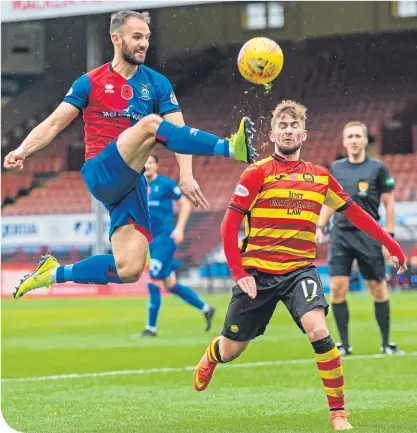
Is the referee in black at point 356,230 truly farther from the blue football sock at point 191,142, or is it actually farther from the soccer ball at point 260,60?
the blue football sock at point 191,142

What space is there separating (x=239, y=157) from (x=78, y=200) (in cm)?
1873

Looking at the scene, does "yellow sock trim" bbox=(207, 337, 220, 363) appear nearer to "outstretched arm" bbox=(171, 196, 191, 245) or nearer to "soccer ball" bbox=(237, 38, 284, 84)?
"soccer ball" bbox=(237, 38, 284, 84)

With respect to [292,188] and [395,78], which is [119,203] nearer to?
[292,188]

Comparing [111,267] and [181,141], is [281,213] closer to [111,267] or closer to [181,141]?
[181,141]

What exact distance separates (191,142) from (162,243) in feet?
18.3

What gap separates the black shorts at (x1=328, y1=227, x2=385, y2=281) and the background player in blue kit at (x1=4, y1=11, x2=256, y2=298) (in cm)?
305

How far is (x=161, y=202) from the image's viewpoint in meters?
10.8

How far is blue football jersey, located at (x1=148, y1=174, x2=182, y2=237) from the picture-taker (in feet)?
35.1

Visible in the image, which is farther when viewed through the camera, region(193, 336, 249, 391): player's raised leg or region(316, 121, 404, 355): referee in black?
region(316, 121, 404, 355): referee in black

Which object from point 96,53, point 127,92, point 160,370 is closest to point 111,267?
point 127,92

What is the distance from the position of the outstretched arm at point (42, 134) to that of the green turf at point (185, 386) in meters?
1.49

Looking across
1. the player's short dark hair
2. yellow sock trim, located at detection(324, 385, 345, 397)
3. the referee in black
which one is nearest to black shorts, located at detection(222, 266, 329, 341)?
yellow sock trim, located at detection(324, 385, 345, 397)

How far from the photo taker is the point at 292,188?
5.43 metres

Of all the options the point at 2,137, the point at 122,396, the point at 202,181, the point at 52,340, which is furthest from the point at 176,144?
the point at 2,137
